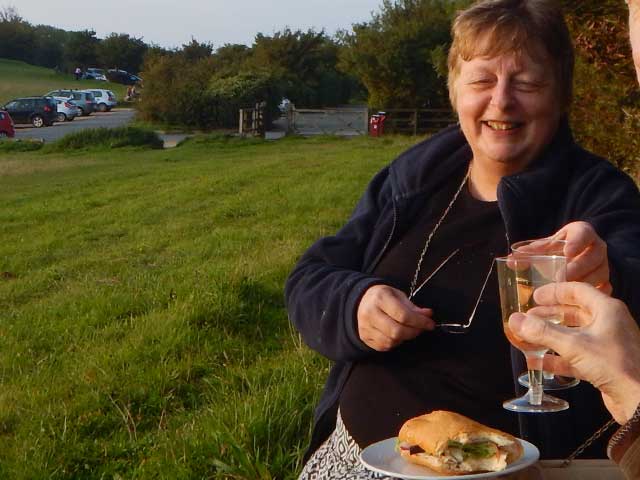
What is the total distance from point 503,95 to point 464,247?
1.51ft

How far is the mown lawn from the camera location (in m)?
4.07

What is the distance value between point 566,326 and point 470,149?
1.52 meters

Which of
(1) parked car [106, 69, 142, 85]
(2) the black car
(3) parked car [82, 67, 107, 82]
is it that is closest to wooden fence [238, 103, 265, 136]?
(2) the black car

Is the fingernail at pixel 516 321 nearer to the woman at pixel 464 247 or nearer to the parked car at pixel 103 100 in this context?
the woman at pixel 464 247

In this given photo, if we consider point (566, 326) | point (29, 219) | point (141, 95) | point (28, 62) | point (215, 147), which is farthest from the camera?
point (28, 62)

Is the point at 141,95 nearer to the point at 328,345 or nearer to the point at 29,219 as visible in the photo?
the point at 29,219

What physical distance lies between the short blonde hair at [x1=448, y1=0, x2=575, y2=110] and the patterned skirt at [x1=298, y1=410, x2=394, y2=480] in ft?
3.85

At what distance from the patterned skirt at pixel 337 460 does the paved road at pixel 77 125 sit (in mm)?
35392

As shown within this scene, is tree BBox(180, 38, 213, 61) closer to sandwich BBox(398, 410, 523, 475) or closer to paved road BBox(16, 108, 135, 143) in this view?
paved road BBox(16, 108, 135, 143)

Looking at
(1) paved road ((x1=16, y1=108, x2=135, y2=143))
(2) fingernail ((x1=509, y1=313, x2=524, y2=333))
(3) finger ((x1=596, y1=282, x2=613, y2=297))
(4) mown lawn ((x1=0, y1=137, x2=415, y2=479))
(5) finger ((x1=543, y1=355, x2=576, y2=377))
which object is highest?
(2) fingernail ((x1=509, y1=313, x2=524, y2=333))

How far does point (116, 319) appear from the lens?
656cm

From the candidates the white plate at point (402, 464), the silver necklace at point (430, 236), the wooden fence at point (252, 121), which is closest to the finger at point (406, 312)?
the silver necklace at point (430, 236)

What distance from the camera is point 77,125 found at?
4934cm

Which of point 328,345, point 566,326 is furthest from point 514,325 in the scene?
point 328,345
